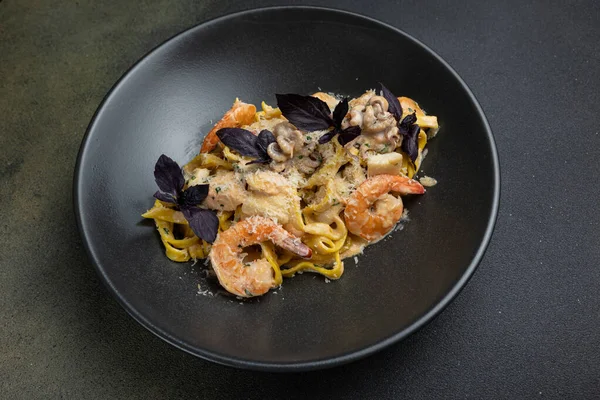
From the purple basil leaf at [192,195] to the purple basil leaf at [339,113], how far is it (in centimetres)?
84

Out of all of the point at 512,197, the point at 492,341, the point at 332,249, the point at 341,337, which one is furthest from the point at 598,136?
the point at 341,337

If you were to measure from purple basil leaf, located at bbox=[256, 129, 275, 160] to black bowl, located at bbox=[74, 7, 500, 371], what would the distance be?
70cm

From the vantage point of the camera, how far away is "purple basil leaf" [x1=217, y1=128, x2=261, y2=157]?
3.72m

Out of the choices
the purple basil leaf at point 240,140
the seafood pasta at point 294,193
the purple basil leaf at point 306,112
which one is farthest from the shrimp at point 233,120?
the purple basil leaf at point 306,112

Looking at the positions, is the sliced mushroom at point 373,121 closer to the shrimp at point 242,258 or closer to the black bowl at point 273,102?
the black bowl at point 273,102

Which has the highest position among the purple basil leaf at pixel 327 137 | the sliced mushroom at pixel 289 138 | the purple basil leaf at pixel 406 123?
the purple basil leaf at pixel 406 123

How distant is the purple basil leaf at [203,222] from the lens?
140 inches

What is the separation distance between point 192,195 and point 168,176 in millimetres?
171

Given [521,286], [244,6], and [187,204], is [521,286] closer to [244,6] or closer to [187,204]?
[187,204]

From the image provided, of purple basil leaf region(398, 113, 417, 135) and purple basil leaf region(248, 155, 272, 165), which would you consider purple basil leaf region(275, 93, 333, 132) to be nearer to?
purple basil leaf region(248, 155, 272, 165)

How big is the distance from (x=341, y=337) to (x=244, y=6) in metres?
3.09

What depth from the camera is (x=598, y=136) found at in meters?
4.42

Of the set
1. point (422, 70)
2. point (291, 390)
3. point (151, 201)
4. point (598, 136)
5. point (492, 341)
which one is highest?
point (422, 70)

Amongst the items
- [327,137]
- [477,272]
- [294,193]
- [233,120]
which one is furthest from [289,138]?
[477,272]
